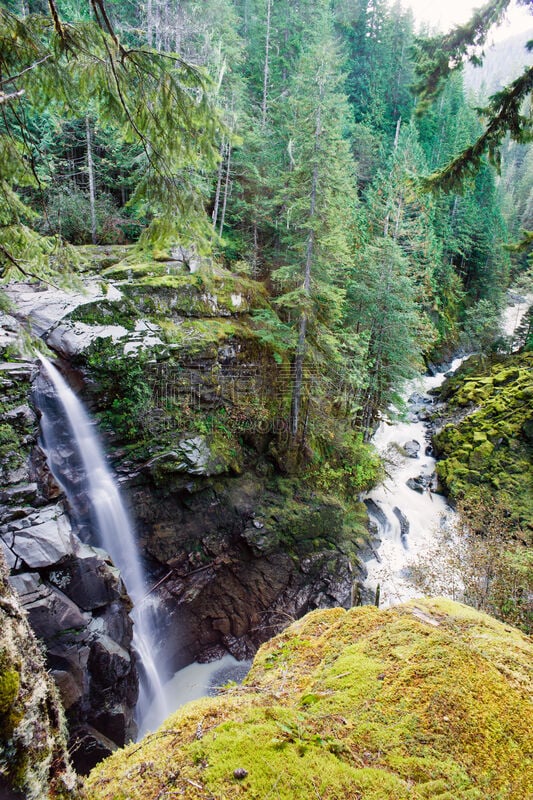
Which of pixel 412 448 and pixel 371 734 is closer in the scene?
pixel 371 734


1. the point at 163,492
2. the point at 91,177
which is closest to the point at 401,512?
the point at 163,492

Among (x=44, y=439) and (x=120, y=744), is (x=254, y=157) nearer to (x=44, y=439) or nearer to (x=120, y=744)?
(x=44, y=439)

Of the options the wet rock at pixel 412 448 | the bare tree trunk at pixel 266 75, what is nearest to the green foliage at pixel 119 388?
the wet rock at pixel 412 448

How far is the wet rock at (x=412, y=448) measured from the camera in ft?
59.1

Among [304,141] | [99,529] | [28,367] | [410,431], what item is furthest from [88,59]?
[410,431]

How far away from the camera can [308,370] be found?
1325 cm

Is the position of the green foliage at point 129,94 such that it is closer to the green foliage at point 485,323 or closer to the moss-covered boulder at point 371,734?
the moss-covered boulder at point 371,734

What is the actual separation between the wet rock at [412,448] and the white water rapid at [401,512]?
0.18 metres

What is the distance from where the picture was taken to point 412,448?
18375mm

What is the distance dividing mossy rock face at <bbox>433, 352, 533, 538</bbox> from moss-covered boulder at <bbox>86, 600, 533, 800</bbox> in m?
11.9

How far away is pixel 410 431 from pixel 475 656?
1880 centimetres

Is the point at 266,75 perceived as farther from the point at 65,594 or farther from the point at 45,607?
the point at 45,607

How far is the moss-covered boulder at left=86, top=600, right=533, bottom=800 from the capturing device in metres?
1.66

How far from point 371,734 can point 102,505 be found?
8315 mm
